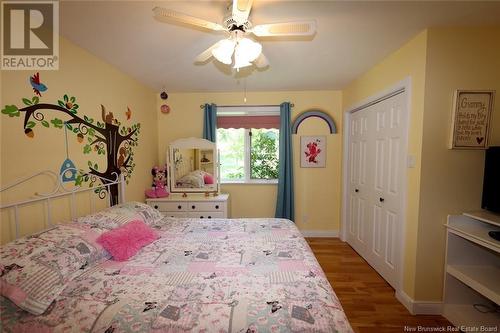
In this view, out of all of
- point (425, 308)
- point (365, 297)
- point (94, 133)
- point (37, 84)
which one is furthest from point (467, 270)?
point (37, 84)

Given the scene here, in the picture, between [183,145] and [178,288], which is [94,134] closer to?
[183,145]

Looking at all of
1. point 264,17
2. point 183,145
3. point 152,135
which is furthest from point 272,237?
point 152,135

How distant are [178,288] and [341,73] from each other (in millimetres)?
2959

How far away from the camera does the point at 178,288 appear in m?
1.25

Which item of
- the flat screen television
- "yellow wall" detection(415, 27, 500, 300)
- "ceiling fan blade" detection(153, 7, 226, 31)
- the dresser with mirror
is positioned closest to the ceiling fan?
"ceiling fan blade" detection(153, 7, 226, 31)

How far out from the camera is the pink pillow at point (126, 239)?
1576 mm

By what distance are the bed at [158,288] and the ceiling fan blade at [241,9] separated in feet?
5.22

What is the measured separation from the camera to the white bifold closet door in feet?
7.45

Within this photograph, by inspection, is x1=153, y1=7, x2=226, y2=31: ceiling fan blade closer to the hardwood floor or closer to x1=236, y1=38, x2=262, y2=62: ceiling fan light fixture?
x1=236, y1=38, x2=262, y2=62: ceiling fan light fixture

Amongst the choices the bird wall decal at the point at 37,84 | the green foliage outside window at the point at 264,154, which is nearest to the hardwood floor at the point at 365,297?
the green foliage outside window at the point at 264,154

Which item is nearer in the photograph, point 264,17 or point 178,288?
point 178,288

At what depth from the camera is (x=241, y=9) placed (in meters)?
1.28

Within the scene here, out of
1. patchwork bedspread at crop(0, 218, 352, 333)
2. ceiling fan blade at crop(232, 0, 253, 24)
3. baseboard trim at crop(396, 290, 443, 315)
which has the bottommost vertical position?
baseboard trim at crop(396, 290, 443, 315)

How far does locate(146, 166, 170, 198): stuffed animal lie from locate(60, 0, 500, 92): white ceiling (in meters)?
1.41
